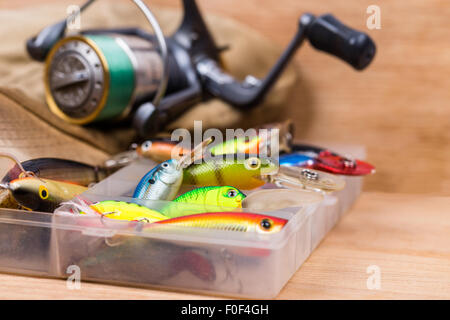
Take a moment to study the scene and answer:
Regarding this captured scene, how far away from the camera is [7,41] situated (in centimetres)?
85

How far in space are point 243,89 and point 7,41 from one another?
31cm

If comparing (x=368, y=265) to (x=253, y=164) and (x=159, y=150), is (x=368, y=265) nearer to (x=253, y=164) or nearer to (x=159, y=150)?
(x=253, y=164)

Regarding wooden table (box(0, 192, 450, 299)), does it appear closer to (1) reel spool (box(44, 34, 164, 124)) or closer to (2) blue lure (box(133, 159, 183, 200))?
(2) blue lure (box(133, 159, 183, 200))

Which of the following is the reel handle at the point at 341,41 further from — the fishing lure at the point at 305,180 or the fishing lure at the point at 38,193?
the fishing lure at the point at 38,193

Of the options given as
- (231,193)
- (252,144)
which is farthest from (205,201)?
(252,144)

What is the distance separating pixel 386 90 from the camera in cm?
93

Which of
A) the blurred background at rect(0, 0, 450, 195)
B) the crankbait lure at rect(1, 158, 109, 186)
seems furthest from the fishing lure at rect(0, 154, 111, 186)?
the blurred background at rect(0, 0, 450, 195)

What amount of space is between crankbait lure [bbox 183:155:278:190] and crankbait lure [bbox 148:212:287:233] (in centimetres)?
8

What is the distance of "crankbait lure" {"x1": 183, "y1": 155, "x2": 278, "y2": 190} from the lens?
1.91ft

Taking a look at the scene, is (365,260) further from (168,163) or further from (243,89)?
(243,89)

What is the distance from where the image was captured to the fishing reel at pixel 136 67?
2.41 ft

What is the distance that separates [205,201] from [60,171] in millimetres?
158
